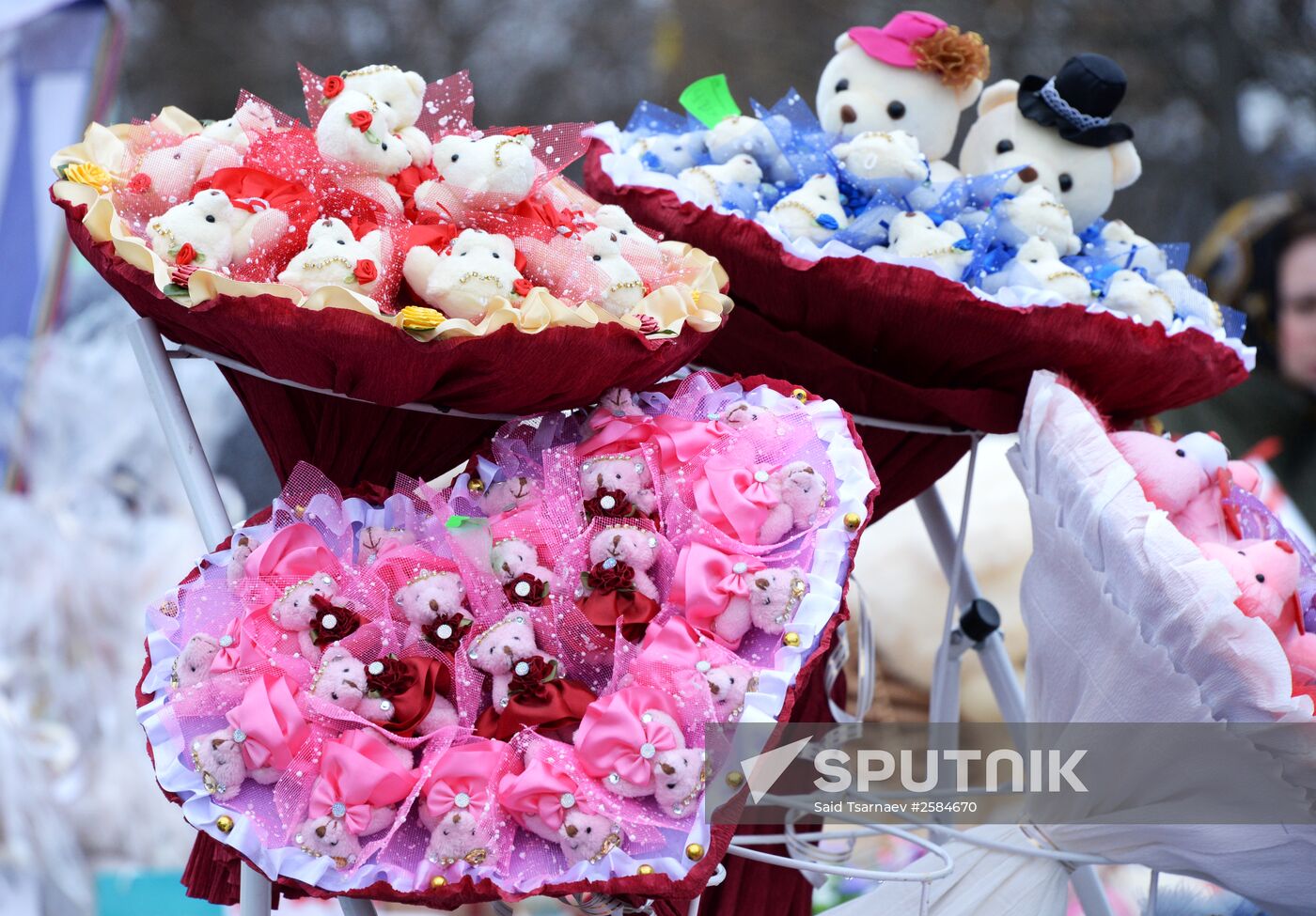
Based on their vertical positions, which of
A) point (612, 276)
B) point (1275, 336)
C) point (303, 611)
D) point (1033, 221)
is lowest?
point (303, 611)

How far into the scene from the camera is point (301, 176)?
83 centimetres

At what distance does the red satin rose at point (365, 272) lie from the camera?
30.1 inches

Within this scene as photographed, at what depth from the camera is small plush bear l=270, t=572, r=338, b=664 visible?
0.76m

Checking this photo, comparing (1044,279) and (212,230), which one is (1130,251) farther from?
(212,230)

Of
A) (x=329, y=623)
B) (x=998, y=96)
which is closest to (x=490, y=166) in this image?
(x=329, y=623)

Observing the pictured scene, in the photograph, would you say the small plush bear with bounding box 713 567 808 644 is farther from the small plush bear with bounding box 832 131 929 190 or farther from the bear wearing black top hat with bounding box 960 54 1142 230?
the bear wearing black top hat with bounding box 960 54 1142 230

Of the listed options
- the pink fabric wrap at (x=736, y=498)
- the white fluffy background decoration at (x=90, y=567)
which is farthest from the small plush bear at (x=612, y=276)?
the white fluffy background decoration at (x=90, y=567)

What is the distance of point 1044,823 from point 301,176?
2.37 ft

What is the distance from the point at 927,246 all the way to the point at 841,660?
0.38m

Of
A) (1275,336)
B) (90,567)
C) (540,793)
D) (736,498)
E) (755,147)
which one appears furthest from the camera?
(1275,336)

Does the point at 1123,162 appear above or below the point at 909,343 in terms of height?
above

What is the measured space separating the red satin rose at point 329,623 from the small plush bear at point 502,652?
0.25 feet

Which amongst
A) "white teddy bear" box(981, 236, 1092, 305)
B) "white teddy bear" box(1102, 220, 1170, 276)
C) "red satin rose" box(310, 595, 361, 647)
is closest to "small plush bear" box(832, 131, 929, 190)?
"white teddy bear" box(981, 236, 1092, 305)

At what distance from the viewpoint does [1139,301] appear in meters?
1.03
